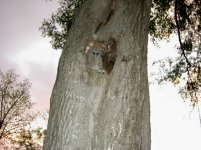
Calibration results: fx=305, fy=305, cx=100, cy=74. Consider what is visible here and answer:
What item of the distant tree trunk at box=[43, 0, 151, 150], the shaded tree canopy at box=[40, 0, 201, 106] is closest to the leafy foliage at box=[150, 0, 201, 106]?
the shaded tree canopy at box=[40, 0, 201, 106]

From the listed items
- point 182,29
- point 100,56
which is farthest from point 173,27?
point 100,56

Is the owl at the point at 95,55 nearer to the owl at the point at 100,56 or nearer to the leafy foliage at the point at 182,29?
the owl at the point at 100,56

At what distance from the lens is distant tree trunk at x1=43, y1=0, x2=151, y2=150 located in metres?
3.30

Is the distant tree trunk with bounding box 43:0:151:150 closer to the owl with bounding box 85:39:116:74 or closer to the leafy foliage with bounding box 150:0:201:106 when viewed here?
the owl with bounding box 85:39:116:74

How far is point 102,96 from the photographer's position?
11.4ft

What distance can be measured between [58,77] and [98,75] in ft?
2.04

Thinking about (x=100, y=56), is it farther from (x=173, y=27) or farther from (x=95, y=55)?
(x=173, y=27)

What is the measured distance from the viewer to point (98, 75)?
3.55m

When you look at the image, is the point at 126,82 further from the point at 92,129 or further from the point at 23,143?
the point at 23,143

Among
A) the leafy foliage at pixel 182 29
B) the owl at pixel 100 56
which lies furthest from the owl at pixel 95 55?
the leafy foliage at pixel 182 29

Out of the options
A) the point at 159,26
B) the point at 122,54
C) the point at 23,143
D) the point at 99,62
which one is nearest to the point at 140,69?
the point at 122,54

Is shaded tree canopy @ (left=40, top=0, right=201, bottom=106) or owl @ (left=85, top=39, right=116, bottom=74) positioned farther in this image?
shaded tree canopy @ (left=40, top=0, right=201, bottom=106)

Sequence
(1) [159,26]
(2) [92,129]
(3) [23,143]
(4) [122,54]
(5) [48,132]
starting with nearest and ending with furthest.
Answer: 1. (2) [92,129]
2. (5) [48,132]
3. (4) [122,54]
4. (1) [159,26]
5. (3) [23,143]

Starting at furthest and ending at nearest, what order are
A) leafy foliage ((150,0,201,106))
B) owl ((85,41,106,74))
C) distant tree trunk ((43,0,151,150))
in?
leafy foliage ((150,0,201,106)) < owl ((85,41,106,74)) < distant tree trunk ((43,0,151,150))
